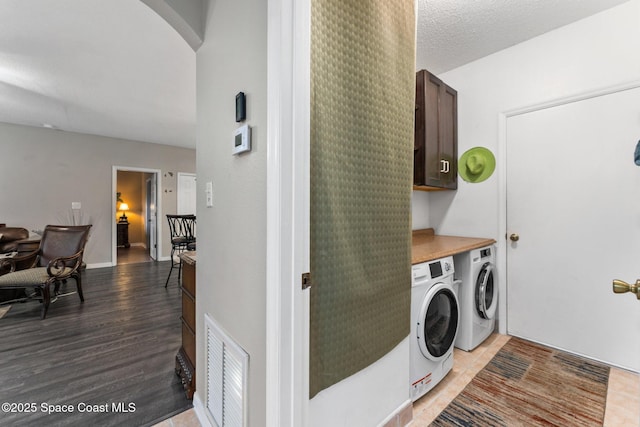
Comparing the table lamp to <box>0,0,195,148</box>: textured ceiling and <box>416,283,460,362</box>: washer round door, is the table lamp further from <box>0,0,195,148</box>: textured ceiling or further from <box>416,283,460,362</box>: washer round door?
<box>416,283,460,362</box>: washer round door

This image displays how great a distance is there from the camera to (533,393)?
1632mm

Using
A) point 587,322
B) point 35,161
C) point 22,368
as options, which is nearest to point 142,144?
point 35,161

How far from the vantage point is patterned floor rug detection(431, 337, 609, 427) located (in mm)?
1432

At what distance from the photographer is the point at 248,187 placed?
3.21 feet

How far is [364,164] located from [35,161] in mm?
6155

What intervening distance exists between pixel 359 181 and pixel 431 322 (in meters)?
1.09

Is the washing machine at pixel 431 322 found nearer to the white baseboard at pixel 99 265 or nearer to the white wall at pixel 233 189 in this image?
the white wall at pixel 233 189

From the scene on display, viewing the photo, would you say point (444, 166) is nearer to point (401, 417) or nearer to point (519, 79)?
point (519, 79)

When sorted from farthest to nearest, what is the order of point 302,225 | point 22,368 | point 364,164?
point 22,368
point 364,164
point 302,225

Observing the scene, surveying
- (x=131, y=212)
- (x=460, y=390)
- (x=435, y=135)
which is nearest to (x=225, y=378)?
(x=460, y=390)

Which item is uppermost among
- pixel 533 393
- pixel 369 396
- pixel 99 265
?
pixel 369 396

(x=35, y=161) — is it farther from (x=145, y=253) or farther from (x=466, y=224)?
(x=466, y=224)

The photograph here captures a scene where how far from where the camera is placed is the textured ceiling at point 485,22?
1.83 m

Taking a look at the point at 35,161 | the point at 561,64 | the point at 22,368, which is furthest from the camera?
the point at 35,161
